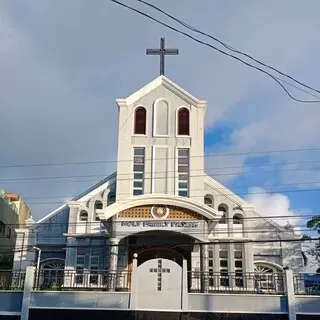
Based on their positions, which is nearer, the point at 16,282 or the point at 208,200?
the point at 16,282

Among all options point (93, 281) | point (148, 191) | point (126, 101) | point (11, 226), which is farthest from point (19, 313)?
point (11, 226)

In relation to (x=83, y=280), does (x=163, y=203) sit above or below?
above

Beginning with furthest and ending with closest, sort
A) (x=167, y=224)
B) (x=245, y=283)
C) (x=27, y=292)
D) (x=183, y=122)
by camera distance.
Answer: (x=183, y=122), (x=167, y=224), (x=245, y=283), (x=27, y=292)

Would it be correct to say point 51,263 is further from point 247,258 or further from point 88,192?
point 247,258

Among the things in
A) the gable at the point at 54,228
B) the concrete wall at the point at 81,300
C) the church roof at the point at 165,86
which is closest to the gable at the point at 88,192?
the gable at the point at 54,228

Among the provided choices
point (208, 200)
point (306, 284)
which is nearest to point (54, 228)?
point (208, 200)

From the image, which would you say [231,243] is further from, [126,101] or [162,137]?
[126,101]

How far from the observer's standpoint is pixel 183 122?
66.7 ft

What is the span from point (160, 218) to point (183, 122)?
214 inches

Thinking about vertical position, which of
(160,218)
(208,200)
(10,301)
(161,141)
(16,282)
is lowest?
(10,301)

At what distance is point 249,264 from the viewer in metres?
18.6

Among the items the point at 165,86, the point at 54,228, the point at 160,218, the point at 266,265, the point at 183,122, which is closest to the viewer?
the point at 160,218

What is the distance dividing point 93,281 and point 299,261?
8652 millimetres

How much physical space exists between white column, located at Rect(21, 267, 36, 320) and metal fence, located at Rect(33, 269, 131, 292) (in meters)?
0.26
